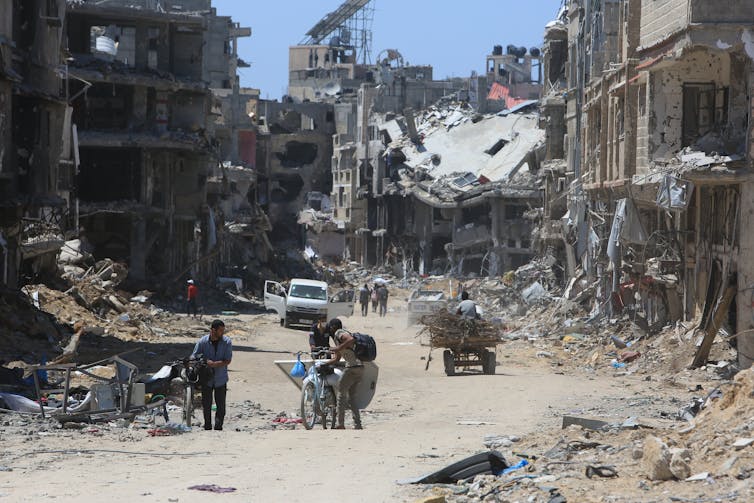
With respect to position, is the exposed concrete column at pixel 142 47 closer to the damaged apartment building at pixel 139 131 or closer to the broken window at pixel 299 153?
the damaged apartment building at pixel 139 131

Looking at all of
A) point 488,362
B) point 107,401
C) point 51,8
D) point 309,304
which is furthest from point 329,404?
point 309,304

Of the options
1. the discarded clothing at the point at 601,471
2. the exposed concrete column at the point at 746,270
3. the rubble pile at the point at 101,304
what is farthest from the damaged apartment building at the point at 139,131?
the discarded clothing at the point at 601,471

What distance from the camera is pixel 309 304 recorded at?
140 feet

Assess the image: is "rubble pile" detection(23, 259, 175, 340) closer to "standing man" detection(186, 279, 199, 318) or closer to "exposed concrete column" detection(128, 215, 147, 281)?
"standing man" detection(186, 279, 199, 318)

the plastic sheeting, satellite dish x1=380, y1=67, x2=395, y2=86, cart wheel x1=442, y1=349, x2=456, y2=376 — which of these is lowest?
cart wheel x1=442, y1=349, x2=456, y2=376

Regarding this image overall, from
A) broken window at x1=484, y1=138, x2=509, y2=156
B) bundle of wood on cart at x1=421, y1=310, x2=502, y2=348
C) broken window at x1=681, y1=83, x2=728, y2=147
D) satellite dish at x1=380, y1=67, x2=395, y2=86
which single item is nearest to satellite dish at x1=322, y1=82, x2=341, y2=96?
satellite dish at x1=380, y1=67, x2=395, y2=86

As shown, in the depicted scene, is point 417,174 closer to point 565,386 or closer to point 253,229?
point 253,229

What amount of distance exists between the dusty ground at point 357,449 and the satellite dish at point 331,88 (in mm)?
92020

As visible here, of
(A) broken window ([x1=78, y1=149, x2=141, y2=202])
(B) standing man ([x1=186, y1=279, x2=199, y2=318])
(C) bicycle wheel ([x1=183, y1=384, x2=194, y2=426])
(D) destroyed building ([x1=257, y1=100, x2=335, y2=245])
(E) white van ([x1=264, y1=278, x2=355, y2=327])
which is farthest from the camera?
(D) destroyed building ([x1=257, y1=100, x2=335, y2=245])

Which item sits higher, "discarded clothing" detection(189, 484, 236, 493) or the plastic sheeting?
the plastic sheeting

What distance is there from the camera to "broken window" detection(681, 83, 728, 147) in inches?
1075

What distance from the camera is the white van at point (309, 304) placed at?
140 feet

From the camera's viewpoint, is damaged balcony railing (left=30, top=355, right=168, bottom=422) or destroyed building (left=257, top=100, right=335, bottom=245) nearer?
damaged balcony railing (left=30, top=355, right=168, bottom=422)

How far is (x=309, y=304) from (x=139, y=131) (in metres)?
10.4
